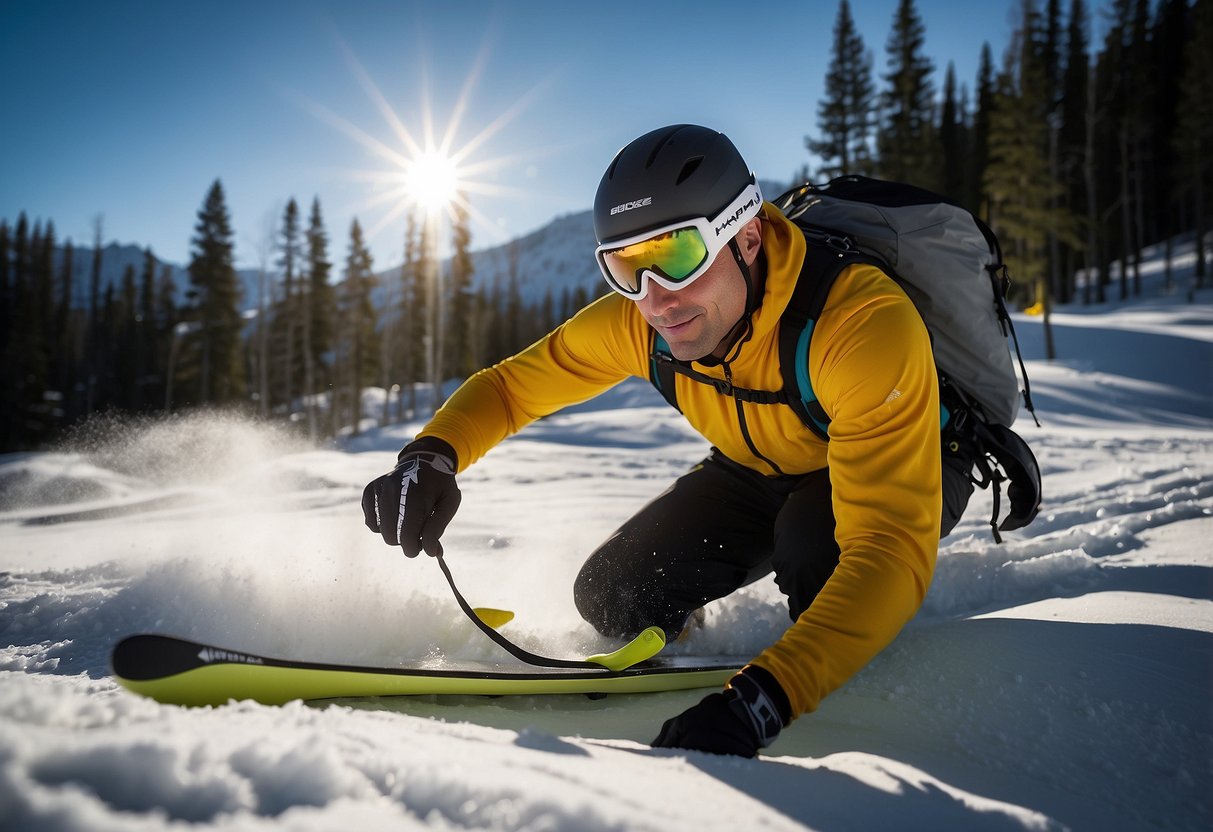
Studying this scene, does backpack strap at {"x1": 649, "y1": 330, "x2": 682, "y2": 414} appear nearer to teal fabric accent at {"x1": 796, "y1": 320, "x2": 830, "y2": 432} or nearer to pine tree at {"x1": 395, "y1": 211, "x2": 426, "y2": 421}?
teal fabric accent at {"x1": 796, "y1": 320, "x2": 830, "y2": 432}

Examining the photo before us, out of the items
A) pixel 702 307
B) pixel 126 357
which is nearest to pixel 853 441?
pixel 702 307

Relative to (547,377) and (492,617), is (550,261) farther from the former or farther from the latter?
(492,617)

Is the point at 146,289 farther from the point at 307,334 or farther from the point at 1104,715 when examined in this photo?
the point at 1104,715

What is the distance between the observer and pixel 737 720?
1557mm

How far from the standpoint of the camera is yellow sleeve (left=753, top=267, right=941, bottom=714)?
5.65 feet

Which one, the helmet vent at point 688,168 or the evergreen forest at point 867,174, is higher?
the evergreen forest at point 867,174

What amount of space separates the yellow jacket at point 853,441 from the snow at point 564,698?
0.29 meters

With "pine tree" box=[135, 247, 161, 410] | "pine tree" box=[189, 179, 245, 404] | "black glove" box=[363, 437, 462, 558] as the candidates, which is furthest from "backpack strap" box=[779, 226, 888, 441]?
"pine tree" box=[135, 247, 161, 410]

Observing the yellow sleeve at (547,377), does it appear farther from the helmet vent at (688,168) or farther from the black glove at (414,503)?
the helmet vent at (688,168)

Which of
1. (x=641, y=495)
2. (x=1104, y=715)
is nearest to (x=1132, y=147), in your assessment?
(x=641, y=495)

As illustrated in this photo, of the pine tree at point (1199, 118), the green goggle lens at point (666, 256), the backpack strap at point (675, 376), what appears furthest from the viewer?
the pine tree at point (1199, 118)

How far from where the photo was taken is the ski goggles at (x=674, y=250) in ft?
7.90

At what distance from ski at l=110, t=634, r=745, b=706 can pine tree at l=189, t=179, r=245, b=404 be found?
35.0 m

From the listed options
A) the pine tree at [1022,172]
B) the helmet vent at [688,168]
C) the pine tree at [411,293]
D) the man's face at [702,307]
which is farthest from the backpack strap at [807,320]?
the pine tree at [411,293]
